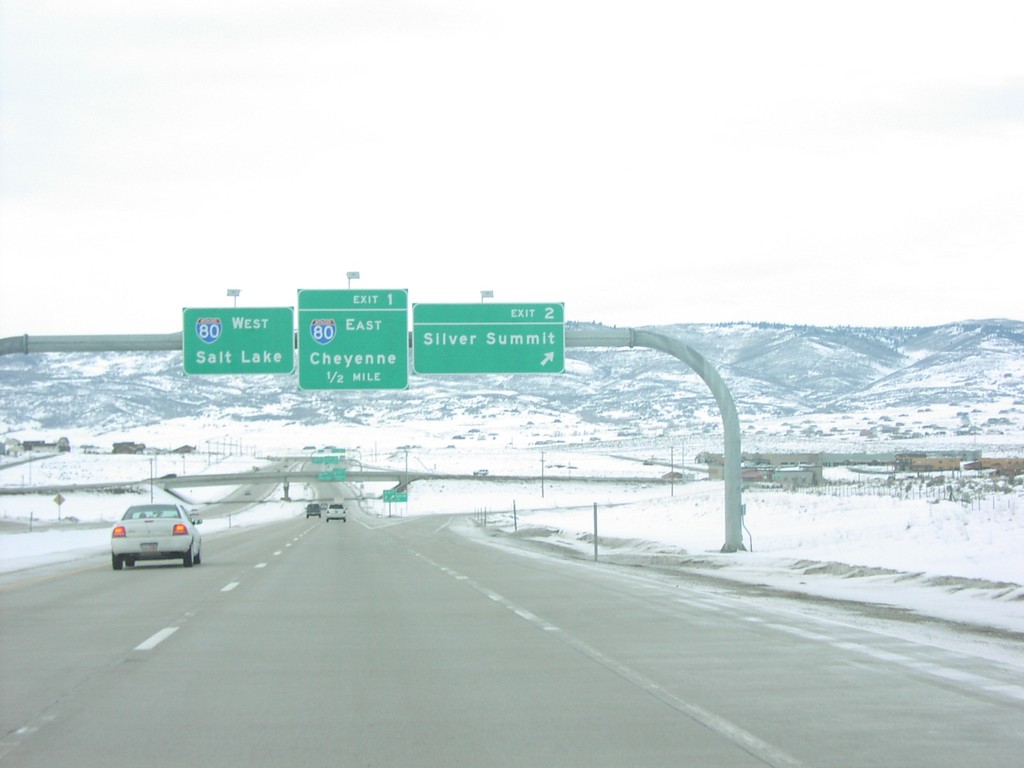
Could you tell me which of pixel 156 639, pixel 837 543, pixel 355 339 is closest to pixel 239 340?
pixel 355 339

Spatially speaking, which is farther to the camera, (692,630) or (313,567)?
(313,567)

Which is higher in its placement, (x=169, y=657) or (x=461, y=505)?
(x=169, y=657)

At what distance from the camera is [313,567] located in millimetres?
28578

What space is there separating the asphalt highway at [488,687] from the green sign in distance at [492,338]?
15338 millimetres

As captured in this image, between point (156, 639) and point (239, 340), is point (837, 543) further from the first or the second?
point (156, 639)

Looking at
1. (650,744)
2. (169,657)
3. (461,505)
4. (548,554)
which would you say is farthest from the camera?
(461,505)

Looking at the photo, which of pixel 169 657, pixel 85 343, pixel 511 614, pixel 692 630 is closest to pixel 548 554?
pixel 85 343

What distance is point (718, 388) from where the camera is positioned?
3155 cm

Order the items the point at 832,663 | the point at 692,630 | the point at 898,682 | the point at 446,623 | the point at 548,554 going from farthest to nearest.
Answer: the point at 548,554, the point at 446,623, the point at 692,630, the point at 832,663, the point at 898,682

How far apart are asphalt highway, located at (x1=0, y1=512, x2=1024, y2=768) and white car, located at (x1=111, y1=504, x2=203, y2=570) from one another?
839cm

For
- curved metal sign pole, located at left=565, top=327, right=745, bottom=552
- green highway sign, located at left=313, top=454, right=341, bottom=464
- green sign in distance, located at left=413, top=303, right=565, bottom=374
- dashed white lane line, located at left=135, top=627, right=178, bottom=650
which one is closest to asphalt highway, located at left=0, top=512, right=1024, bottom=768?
dashed white lane line, located at left=135, top=627, right=178, bottom=650

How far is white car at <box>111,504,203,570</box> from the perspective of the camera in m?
26.9

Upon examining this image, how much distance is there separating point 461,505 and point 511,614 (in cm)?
10189

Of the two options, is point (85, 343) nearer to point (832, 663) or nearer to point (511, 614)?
point (511, 614)
